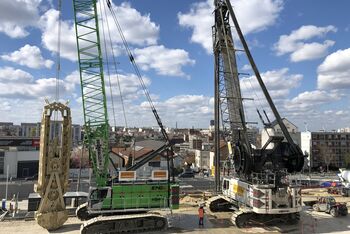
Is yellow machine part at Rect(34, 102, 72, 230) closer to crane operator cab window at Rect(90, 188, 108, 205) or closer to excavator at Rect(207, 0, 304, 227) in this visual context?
crane operator cab window at Rect(90, 188, 108, 205)

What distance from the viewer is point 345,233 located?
1992 cm

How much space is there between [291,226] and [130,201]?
9.71 meters

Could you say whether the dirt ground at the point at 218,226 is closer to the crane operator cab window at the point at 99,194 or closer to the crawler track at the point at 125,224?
the crawler track at the point at 125,224

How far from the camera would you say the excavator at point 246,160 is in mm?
20547

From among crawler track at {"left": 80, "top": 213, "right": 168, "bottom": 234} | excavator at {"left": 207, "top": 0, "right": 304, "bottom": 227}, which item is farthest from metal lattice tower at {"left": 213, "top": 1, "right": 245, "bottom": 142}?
crawler track at {"left": 80, "top": 213, "right": 168, "bottom": 234}

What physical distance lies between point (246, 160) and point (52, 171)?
11.6 meters

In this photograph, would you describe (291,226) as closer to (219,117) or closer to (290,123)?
(219,117)

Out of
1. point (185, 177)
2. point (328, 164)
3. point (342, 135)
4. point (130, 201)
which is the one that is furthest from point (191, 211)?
point (342, 135)

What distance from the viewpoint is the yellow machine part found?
65.8 ft

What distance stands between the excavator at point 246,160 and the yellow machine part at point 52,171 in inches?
399

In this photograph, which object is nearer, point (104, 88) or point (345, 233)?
point (345, 233)

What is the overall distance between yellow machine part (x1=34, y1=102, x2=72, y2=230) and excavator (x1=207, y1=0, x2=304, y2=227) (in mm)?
10134

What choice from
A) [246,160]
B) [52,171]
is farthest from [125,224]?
[246,160]

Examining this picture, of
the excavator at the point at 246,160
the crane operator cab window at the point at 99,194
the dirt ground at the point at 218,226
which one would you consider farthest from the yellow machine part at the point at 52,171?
the excavator at the point at 246,160
